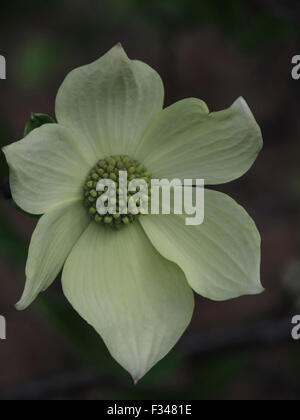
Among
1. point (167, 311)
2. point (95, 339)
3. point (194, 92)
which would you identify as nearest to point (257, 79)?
point (194, 92)

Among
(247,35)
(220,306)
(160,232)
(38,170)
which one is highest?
(247,35)

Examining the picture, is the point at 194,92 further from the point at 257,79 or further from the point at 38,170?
the point at 38,170

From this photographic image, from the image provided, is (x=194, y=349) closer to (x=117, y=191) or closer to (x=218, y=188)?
(x=218, y=188)

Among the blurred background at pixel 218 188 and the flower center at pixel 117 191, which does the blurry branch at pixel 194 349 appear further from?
the flower center at pixel 117 191

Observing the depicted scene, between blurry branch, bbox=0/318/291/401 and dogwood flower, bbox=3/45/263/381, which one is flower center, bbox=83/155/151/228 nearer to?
dogwood flower, bbox=3/45/263/381

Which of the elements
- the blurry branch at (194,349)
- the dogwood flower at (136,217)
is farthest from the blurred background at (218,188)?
the dogwood flower at (136,217)

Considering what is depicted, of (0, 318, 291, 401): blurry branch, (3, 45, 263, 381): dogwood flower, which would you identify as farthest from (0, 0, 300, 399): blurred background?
(3, 45, 263, 381): dogwood flower
